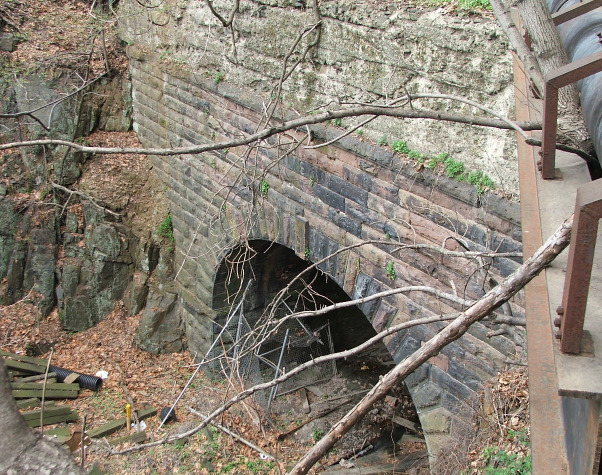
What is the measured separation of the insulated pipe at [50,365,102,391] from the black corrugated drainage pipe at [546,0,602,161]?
794 cm

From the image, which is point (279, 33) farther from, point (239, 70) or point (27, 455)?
point (27, 455)

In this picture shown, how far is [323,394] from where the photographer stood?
9469mm

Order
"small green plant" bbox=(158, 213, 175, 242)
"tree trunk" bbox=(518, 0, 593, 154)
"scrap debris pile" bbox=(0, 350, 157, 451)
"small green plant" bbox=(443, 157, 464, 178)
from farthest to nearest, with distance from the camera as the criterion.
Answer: "small green plant" bbox=(158, 213, 175, 242) < "scrap debris pile" bbox=(0, 350, 157, 451) < "small green plant" bbox=(443, 157, 464, 178) < "tree trunk" bbox=(518, 0, 593, 154)

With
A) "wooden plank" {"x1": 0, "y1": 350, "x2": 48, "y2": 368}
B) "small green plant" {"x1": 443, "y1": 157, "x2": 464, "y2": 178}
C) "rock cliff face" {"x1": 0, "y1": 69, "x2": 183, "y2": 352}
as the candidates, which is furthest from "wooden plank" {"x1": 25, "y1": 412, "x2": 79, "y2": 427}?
"small green plant" {"x1": 443, "y1": 157, "x2": 464, "y2": 178}

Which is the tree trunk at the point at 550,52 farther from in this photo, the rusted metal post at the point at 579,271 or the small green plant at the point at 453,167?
the small green plant at the point at 453,167

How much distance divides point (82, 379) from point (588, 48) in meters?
8.38

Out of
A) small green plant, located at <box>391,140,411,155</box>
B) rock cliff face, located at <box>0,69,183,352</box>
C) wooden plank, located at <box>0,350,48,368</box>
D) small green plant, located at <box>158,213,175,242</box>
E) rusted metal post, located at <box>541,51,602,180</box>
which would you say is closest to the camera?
rusted metal post, located at <box>541,51,602,180</box>

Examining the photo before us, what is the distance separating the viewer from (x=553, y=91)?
2.05 meters

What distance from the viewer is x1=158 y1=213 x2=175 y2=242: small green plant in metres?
9.86

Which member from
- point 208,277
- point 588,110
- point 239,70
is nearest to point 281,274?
point 208,277

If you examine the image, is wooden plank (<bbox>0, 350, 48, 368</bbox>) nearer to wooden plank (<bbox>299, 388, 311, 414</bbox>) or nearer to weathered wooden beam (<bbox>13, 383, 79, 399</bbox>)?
weathered wooden beam (<bbox>13, 383, 79, 399</bbox>)

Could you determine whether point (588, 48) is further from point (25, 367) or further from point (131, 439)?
point (25, 367)

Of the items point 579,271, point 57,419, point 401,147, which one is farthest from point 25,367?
point 579,271

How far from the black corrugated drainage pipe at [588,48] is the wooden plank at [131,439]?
7022mm
